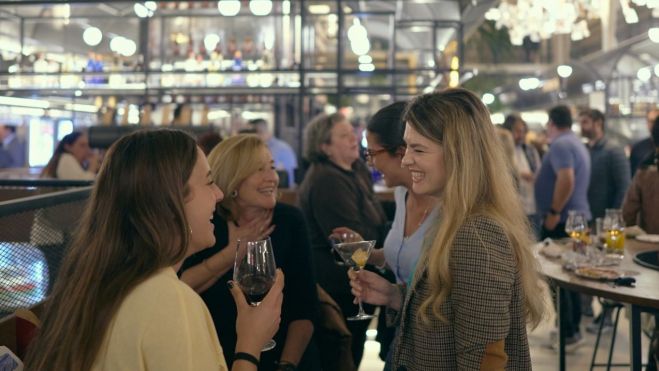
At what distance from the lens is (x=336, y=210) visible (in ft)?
12.3

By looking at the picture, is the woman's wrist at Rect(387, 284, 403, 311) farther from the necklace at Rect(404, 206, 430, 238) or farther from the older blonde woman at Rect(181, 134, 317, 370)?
the older blonde woman at Rect(181, 134, 317, 370)

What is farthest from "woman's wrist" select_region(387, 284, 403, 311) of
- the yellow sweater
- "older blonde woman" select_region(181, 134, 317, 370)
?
the yellow sweater

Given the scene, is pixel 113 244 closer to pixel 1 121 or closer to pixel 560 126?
pixel 560 126

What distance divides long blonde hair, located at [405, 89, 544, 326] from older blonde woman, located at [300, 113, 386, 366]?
1.75 meters

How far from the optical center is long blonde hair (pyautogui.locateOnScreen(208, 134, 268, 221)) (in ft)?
8.88

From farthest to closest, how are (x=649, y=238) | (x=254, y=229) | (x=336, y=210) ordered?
(x=649, y=238)
(x=336, y=210)
(x=254, y=229)

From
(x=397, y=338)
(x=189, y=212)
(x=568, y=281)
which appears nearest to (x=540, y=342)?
(x=568, y=281)

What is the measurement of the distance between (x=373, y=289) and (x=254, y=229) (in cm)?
51

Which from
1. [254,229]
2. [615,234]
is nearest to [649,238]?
[615,234]

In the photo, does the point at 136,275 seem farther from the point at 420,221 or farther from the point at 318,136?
the point at 318,136

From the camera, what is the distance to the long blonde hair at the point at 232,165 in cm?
271

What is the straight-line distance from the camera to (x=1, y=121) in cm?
1302

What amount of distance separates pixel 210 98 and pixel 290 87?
1.75m

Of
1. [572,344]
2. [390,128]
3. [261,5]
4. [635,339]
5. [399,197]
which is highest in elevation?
[261,5]
